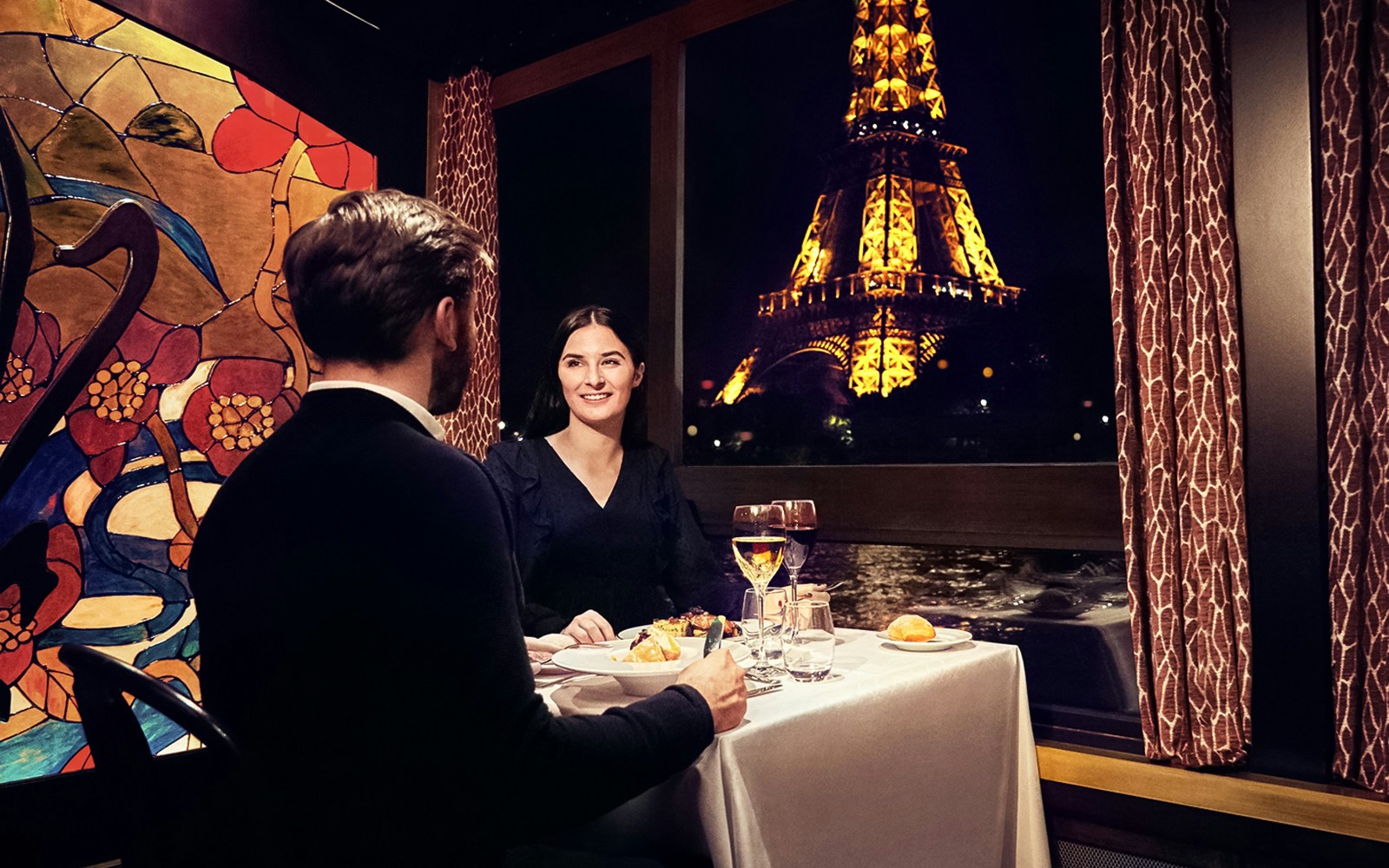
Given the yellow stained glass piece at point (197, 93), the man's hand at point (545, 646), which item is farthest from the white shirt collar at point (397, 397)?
the yellow stained glass piece at point (197, 93)

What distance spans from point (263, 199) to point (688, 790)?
2.86 meters

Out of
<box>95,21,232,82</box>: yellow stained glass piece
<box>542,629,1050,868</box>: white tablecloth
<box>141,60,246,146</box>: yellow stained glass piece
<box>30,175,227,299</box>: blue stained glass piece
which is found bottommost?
<box>542,629,1050,868</box>: white tablecloth

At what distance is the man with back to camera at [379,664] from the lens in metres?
0.90

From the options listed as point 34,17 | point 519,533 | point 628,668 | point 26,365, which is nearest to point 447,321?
point 628,668

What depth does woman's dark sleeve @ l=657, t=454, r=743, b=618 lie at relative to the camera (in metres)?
2.59

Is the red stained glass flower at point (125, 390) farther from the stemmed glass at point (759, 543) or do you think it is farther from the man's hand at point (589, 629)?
the stemmed glass at point (759, 543)

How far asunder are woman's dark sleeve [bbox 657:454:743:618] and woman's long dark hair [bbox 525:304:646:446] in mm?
233

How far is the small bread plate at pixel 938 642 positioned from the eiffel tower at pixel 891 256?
23.7ft

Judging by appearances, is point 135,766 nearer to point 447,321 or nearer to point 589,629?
point 447,321

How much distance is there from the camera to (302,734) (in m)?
0.91

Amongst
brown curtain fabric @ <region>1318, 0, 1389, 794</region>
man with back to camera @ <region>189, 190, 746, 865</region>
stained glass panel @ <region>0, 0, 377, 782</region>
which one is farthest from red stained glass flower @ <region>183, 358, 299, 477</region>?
brown curtain fabric @ <region>1318, 0, 1389, 794</region>

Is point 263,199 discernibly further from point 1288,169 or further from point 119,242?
point 1288,169

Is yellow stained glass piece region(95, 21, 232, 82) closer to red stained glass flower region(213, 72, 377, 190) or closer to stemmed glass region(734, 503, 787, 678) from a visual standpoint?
red stained glass flower region(213, 72, 377, 190)

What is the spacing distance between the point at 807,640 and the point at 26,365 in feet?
7.76
